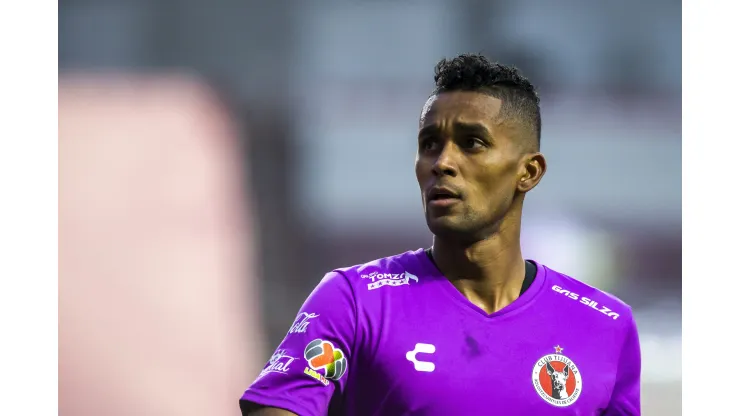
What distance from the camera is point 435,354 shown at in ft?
8.25

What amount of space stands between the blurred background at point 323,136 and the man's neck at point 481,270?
2656mm

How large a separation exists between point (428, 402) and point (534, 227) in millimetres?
3136

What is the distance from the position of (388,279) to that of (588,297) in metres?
0.70

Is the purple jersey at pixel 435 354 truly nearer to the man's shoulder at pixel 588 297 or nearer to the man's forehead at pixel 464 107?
the man's shoulder at pixel 588 297

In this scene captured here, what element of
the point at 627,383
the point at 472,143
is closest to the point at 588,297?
the point at 627,383

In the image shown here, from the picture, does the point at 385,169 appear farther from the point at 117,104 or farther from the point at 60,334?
the point at 60,334

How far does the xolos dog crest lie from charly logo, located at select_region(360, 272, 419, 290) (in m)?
0.47

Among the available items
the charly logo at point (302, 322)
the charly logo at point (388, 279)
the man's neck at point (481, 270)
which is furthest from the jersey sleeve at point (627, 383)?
the charly logo at point (302, 322)

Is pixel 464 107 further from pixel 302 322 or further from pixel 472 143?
pixel 302 322

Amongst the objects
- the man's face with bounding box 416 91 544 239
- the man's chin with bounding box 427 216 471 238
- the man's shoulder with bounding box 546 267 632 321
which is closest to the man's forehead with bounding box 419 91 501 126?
the man's face with bounding box 416 91 544 239

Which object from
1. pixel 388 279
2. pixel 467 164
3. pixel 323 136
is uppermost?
pixel 323 136

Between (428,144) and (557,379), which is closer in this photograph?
(557,379)

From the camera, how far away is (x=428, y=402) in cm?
245

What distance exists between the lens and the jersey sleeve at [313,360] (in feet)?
7.73
